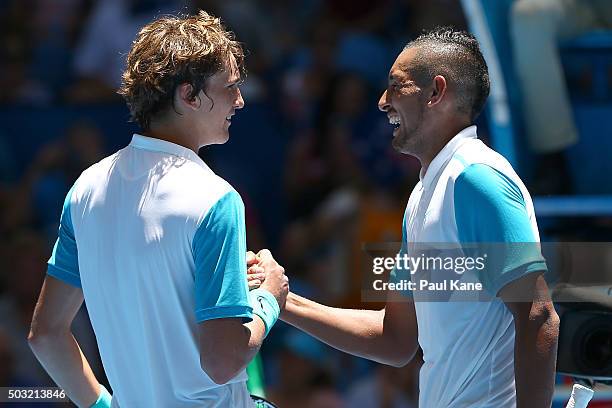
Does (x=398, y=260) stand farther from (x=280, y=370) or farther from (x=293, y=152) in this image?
(x=293, y=152)

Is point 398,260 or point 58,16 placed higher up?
point 58,16

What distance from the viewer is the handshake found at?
8.42ft

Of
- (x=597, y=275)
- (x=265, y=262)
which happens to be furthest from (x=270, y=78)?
(x=265, y=262)

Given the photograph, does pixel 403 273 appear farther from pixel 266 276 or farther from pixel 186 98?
pixel 186 98

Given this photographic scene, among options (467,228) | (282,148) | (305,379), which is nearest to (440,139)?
(467,228)

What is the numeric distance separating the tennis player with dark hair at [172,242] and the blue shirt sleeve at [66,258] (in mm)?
24

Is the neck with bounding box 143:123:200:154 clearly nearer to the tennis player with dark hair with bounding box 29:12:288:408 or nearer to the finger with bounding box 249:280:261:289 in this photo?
the tennis player with dark hair with bounding box 29:12:288:408

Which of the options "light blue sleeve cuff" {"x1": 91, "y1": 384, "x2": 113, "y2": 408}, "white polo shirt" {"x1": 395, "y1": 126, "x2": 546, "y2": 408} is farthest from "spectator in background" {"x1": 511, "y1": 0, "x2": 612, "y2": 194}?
"light blue sleeve cuff" {"x1": 91, "y1": 384, "x2": 113, "y2": 408}

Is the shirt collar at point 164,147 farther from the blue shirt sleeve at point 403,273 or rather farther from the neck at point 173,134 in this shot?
the blue shirt sleeve at point 403,273

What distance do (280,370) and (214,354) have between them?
9.14 ft

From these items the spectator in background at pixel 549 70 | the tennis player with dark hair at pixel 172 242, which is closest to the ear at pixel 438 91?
the tennis player with dark hair at pixel 172 242

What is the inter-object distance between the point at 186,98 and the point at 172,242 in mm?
307

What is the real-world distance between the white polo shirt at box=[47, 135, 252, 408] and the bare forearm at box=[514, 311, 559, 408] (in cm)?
56

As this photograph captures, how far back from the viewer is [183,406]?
241 cm
